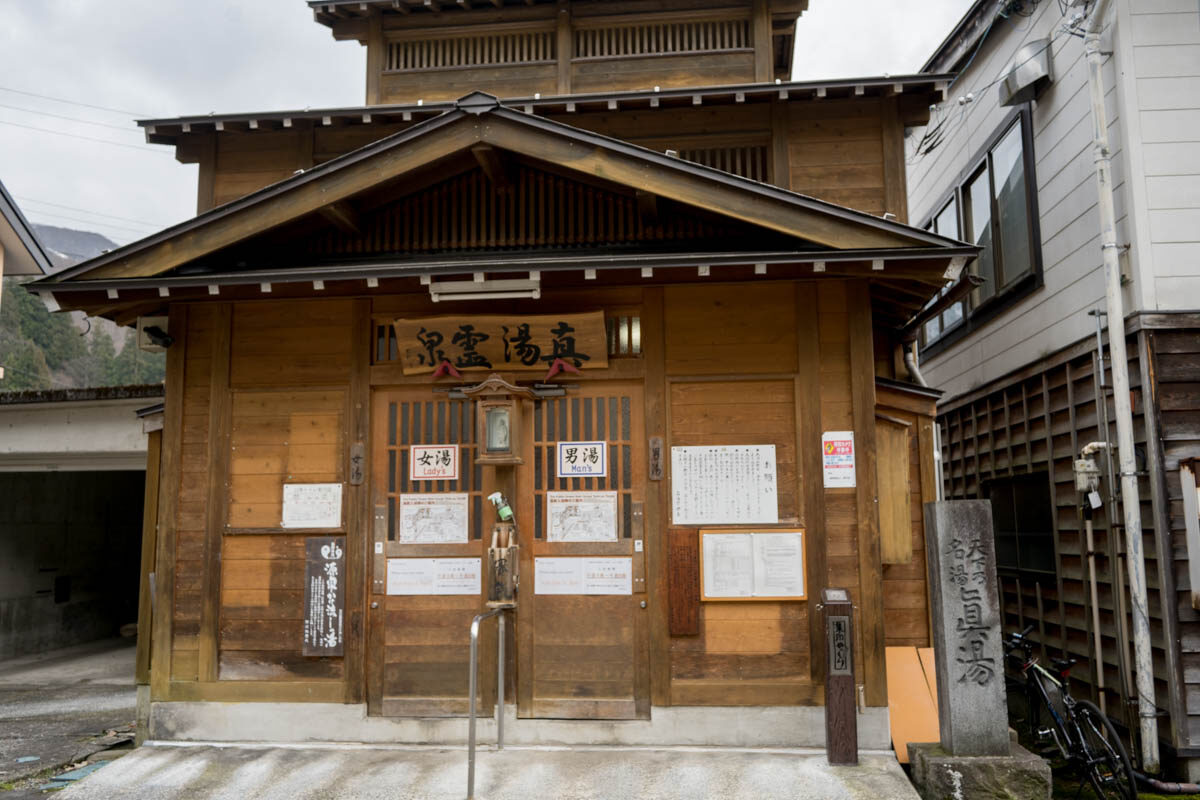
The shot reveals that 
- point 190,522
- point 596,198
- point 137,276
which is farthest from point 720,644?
point 137,276

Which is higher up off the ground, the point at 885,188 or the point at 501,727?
the point at 885,188

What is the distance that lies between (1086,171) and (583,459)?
618 cm

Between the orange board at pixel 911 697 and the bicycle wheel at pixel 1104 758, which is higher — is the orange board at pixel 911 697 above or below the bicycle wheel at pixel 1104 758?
above

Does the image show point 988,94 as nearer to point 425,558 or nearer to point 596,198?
point 596,198

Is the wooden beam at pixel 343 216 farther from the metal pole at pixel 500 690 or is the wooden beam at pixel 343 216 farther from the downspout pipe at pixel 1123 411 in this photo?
the downspout pipe at pixel 1123 411

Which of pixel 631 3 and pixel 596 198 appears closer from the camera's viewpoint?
pixel 596 198

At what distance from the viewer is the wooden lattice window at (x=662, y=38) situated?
423 inches

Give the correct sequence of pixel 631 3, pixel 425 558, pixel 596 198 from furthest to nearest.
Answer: pixel 631 3
pixel 596 198
pixel 425 558

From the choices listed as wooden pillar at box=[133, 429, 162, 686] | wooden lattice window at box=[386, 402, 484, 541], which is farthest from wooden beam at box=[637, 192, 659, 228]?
wooden pillar at box=[133, 429, 162, 686]

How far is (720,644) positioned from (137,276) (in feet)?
20.4

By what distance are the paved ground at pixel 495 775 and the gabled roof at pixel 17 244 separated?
30.2 feet

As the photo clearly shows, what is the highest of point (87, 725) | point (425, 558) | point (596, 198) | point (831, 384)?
point (596, 198)

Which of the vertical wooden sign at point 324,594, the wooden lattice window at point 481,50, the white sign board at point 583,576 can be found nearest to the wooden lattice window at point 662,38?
the wooden lattice window at point 481,50

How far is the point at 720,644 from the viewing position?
759cm
